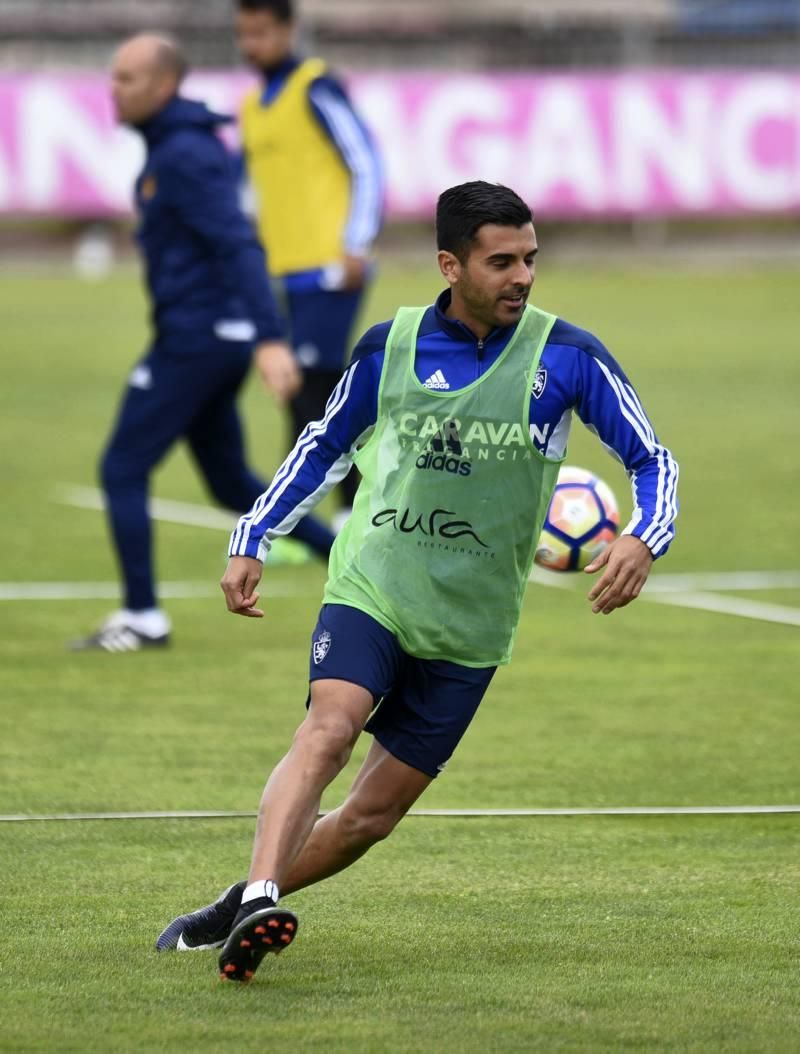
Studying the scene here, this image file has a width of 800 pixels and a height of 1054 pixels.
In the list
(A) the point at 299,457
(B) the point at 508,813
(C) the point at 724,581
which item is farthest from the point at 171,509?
(A) the point at 299,457

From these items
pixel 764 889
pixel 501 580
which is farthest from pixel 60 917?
pixel 764 889

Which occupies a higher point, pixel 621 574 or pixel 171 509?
pixel 621 574

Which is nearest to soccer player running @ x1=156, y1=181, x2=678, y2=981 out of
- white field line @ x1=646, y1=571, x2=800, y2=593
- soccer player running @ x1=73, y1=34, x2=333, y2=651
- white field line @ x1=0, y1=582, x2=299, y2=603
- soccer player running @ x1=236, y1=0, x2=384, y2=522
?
soccer player running @ x1=73, y1=34, x2=333, y2=651

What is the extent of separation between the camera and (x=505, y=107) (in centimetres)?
3125

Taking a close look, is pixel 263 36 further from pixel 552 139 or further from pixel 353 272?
pixel 552 139

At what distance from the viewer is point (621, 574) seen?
17.2ft

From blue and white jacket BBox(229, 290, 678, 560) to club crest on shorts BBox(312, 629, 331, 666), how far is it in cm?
25

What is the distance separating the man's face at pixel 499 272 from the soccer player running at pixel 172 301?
12.9 ft

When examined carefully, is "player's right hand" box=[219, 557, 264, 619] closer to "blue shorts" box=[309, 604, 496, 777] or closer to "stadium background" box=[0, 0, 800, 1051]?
"blue shorts" box=[309, 604, 496, 777]

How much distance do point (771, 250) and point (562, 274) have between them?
4.15 meters

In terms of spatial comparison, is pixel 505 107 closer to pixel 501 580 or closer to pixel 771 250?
pixel 771 250

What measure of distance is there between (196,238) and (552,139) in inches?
873

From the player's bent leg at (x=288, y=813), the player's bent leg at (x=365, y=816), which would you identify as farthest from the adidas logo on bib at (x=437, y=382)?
the player's bent leg at (x=365, y=816)

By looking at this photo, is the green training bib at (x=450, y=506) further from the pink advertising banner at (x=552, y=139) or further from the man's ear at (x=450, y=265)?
the pink advertising banner at (x=552, y=139)
